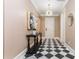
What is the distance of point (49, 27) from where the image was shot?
39.2ft

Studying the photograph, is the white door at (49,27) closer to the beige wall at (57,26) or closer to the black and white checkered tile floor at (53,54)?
the beige wall at (57,26)

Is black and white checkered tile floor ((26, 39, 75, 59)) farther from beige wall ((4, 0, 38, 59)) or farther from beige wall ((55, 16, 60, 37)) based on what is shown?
beige wall ((55, 16, 60, 37))

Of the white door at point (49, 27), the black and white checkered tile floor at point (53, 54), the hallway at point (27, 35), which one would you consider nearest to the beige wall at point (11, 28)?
the hallway at point (27, 35)

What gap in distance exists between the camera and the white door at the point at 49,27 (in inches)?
469

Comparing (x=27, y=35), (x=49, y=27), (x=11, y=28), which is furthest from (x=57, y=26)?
(x=11, y=28)

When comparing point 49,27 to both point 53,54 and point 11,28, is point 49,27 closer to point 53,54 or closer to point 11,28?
point 53,54

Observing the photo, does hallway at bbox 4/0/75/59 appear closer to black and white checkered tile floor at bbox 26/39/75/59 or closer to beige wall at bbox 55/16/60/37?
black and white checkered tile floor at bbox 26/39/75/59

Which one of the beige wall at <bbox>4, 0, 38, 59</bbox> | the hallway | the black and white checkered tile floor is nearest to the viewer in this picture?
the beige wall at <bbox>4, 0, 38, 59</bbox>

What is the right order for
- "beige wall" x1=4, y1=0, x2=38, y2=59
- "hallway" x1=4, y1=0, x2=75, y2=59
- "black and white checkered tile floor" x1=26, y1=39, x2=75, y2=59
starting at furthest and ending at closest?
"black and white checkered tile floor" x1=26, y1=39, x2=75, y2=59, "hallway" x1=4, y1=0, x2=75, y2=59, "beige wall" x1=4, y1=0, x2=38, y2=59

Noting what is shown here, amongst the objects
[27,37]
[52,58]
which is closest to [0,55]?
[52,58]

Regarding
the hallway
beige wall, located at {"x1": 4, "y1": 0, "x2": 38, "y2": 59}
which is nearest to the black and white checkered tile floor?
the hallway

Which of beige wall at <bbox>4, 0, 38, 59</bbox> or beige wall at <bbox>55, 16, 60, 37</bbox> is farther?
beige wall at <bbox>55, 16, 60, 37</bbox>

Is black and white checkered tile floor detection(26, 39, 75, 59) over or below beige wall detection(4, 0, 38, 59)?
→ below

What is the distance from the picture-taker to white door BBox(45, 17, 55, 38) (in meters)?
11.9
